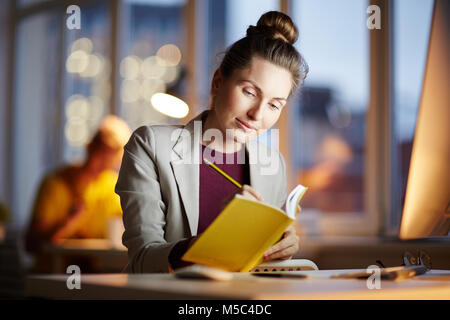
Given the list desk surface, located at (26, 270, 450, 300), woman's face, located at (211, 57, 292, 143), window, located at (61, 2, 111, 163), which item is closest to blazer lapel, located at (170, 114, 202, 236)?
woman's face, located at (211, 57, 292, 143)

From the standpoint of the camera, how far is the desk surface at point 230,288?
839 mm

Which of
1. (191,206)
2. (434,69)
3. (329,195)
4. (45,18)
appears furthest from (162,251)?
(45,18)

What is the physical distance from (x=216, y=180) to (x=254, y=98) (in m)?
0.24

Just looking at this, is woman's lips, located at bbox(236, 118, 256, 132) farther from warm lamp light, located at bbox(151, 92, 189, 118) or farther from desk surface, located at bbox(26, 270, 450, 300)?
warm lamp light, located at bbox(151, 92, 189, 118)

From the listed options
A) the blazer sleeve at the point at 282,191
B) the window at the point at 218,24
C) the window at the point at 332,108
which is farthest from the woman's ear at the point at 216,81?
the window at the point at 218,24

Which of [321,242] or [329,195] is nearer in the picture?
[321,242]

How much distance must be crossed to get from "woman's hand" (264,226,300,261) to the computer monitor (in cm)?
27

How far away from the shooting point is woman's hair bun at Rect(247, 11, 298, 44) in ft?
5.06

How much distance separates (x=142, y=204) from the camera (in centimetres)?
146

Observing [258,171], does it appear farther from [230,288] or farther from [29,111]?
[29,111]

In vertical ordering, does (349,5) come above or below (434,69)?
above

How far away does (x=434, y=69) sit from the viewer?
121cm
